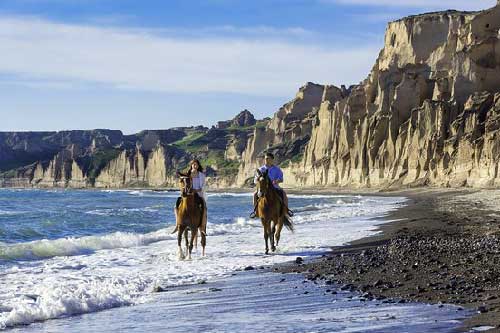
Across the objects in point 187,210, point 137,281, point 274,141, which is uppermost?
point 274,141

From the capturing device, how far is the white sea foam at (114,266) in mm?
10828

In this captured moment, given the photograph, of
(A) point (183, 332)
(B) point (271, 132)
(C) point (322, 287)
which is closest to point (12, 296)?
(A) point (183, 332)

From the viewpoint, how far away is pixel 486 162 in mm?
75562

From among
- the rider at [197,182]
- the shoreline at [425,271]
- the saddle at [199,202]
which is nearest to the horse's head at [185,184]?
the rider at [197,182]

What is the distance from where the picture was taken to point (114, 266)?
16875 millimetres

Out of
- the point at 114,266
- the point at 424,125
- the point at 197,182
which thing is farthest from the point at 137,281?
the point at 424,125

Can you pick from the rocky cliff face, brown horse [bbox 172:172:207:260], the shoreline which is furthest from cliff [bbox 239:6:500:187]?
brown horse [bbox 172:172:207:260]

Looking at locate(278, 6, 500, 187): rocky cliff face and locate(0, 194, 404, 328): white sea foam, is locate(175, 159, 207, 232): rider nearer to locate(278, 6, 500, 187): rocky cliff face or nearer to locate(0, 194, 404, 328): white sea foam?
locate(0, 194, 404, 328): white sea foam

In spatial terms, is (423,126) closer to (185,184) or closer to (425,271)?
(185,184)

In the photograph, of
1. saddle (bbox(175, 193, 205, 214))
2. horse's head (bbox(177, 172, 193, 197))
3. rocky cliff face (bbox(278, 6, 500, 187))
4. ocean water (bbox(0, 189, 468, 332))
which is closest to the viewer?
ocean water (bbox(0, 189, 468, 332))

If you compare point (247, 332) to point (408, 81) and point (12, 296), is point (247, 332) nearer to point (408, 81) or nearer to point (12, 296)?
point (12, 296)

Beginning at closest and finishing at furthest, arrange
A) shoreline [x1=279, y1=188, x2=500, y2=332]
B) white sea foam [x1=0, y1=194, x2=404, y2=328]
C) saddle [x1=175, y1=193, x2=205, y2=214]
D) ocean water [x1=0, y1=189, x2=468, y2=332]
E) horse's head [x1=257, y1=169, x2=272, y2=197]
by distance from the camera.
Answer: ocean water [x1=0, y1=189, x2=468, y2=332] < shoreline [x1=279, y1=188, x2=500, y2=332] < white sea foam [x1=0, y1=194, x2=404, y2=328] < saddle [x1=175, y1=193, x2=205, y2=214] < horse's head [x1=257, y1=169, x2=272, y2=197]

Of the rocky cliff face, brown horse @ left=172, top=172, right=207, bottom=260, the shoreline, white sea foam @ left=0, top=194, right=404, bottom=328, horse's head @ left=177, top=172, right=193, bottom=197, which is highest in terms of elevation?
the rocky cliff face

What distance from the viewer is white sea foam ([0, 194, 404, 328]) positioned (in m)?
10.8
